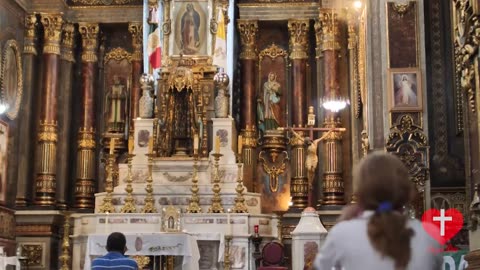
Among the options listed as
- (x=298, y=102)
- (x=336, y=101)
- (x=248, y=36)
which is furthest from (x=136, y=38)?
(x=336, y=101)

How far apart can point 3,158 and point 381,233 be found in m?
18.5

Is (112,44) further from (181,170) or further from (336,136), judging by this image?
→ (336,136)

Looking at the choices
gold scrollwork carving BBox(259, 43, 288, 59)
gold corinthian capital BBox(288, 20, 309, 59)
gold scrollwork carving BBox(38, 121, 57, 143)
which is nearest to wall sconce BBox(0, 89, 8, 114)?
gold scrollwork carving BBox(38, 121, 57, 143)

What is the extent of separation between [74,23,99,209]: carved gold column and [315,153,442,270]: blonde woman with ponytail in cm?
1984

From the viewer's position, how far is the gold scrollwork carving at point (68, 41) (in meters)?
23.0

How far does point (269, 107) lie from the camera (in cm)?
2264

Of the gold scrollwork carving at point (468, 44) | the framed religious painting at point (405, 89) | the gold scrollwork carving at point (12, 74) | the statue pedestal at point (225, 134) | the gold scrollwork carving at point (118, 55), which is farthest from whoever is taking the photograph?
the gold scrollwork carving at point (118, 55)

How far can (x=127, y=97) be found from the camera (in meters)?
23.3

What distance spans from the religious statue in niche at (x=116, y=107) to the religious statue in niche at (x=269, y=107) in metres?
4.20

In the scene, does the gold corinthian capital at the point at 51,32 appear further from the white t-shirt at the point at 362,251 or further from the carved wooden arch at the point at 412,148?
the white t-shirt at the point at 362,251

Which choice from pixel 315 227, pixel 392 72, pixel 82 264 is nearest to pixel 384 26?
pixel 392 72

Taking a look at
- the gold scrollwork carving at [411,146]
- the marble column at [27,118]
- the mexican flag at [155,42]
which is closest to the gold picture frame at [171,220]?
the gold scrollwork carving at [411,146]

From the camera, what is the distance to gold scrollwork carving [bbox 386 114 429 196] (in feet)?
44.8

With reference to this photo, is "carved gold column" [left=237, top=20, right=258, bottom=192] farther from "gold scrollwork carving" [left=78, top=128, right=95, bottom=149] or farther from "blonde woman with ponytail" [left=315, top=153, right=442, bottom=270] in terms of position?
"blonde woman with ponytail" [left=315, top=153, right=442, bottom=270]
